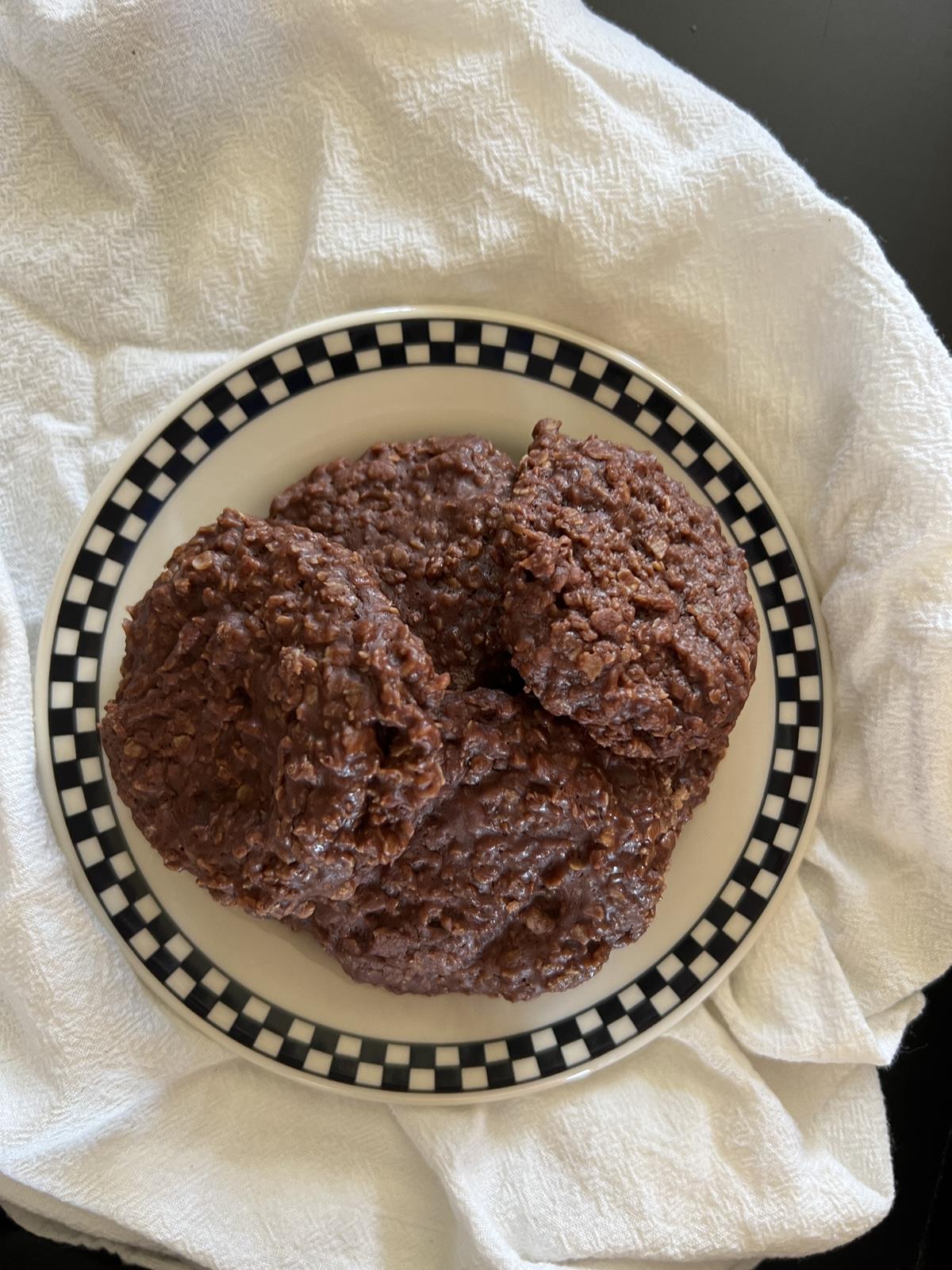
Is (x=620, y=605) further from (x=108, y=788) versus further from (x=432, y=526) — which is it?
(x=108, y=788)

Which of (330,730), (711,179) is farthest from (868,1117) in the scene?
(711,179)

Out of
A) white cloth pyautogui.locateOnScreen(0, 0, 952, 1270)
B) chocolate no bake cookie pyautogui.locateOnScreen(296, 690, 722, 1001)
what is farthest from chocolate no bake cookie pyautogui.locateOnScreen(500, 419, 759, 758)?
white cloth pyautogui.locateOnScreen(0, 0, 952, 1270)

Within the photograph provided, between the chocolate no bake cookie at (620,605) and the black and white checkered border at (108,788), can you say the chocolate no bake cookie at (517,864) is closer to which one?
the chocolate no bake cookie at (620,605)

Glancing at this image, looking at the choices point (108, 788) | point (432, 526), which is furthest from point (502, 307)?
point (108, 788)

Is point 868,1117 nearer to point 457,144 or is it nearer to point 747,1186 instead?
point 747,1186

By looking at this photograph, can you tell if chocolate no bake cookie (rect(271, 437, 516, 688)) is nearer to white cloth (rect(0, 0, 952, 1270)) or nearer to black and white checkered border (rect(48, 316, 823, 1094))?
black and white checkered border (rect(48, 316, 823, 1094))
